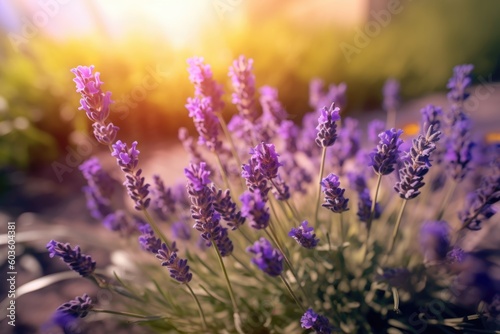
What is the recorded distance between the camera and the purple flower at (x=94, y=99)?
1.21 metres

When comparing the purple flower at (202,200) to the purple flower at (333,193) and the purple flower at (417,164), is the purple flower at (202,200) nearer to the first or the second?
the purple flower at (333,193)

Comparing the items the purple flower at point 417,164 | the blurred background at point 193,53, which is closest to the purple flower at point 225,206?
the purple flower at point 417,164

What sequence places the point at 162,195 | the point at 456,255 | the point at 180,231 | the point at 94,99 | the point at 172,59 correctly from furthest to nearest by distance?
the point at 172,59 < the point at 180,231 < the point at 162,195 < the point at 456,255 < the point at 94,99

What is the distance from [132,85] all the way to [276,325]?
3.16 metres

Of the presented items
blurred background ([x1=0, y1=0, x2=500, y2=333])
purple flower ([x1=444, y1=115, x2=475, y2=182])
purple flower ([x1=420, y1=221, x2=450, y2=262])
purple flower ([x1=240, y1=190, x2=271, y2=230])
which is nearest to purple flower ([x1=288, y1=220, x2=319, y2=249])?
purple flower ([x1=240, y1=190, x2=271, y2=230])

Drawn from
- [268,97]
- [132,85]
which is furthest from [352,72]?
[268,97]

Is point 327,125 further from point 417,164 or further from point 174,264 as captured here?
point 174,264

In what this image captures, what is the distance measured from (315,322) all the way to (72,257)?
726 millimetres

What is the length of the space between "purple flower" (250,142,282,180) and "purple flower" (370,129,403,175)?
283 mm

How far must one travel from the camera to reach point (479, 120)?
12.3 feet

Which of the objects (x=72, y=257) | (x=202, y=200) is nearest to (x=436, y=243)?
(x=202, y=200)

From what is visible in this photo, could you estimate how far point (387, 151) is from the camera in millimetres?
1171

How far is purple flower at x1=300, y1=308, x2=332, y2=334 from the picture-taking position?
1.20 meters

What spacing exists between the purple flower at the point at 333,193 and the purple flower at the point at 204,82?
0.52 metres
